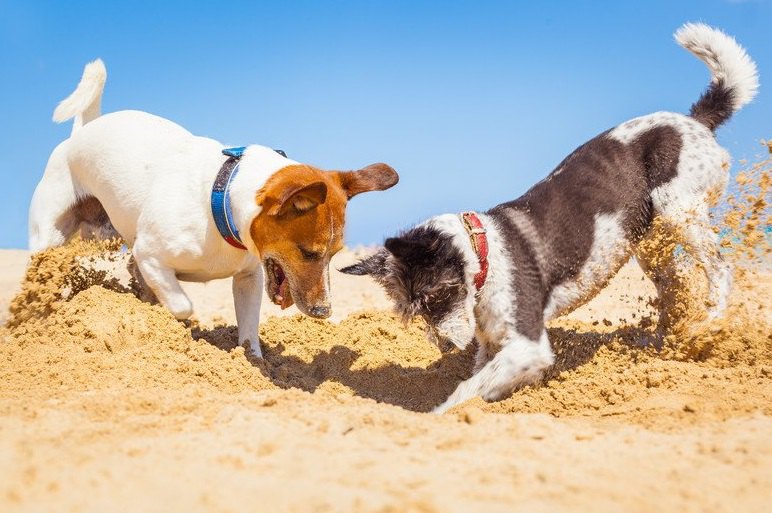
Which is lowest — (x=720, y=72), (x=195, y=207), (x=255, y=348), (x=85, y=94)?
(x=255, y=348)

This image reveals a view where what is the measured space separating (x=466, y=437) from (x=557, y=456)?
415 mm

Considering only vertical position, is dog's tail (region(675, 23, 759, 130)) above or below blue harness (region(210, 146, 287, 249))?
above

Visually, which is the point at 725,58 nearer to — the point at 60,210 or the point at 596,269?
the point at 596,269

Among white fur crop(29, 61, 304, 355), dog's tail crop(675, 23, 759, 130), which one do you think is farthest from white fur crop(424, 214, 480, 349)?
dog's tail crop(675, 23, 759, 130)

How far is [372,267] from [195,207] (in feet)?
4.67

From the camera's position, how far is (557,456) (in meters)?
2.79

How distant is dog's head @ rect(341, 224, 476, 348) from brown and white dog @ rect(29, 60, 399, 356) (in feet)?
1.37

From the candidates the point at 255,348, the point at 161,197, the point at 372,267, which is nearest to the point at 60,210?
the point at 161,197

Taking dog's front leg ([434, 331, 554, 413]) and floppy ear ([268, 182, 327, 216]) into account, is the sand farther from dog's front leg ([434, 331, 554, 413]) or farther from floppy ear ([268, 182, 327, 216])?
floppy ear ([268, 182, 327, 216])

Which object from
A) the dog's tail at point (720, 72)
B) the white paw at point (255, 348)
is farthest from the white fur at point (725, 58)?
the white paw at point (255, 348)

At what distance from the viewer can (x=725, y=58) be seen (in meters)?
5.94

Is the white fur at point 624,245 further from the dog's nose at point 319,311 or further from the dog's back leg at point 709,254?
the dog's nose at point 319,311

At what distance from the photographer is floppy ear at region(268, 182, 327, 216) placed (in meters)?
4.41

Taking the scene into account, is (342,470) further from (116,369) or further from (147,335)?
(147,335)
